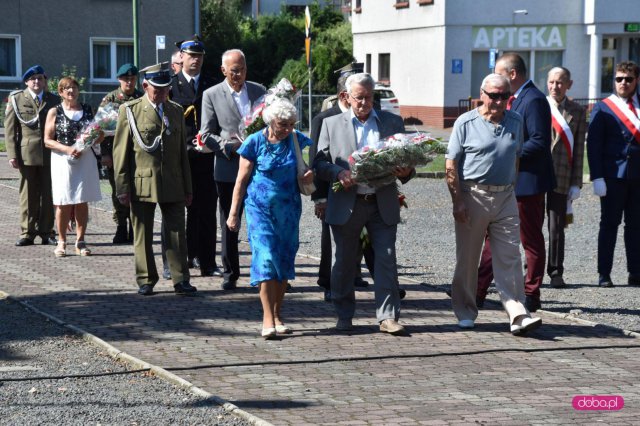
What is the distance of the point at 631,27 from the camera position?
148 feet

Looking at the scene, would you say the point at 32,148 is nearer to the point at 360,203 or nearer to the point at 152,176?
the point at 152,176

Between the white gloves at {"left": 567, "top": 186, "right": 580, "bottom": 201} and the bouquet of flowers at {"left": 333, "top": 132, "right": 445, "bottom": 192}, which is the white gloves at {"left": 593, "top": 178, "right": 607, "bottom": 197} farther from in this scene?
the bouquet of flowers at {"left": 333, "top": 132, "right": 445, "bottom": 192}

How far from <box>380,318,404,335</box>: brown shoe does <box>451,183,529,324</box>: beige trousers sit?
78cm

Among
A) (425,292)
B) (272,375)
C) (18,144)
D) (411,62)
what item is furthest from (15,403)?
(411,62)

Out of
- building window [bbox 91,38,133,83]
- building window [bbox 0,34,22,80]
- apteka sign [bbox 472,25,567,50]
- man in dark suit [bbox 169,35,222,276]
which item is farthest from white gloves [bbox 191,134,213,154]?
apteka sign [bbox 472,25,567,50]

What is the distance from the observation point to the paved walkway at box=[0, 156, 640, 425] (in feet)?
21.8

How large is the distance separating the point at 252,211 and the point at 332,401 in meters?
2.31

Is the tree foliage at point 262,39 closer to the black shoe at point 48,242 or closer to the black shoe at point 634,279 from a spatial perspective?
the black shoe at point 48,242

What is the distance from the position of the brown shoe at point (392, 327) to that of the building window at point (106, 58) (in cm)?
3711

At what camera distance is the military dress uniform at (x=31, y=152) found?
1384 cm

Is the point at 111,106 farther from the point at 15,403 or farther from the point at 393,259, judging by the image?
the point at 15,403

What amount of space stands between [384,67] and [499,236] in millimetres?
42532

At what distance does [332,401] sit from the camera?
6.76m

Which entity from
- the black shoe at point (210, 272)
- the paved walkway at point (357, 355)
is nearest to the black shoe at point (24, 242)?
the paved walkway at point (357, 355)
